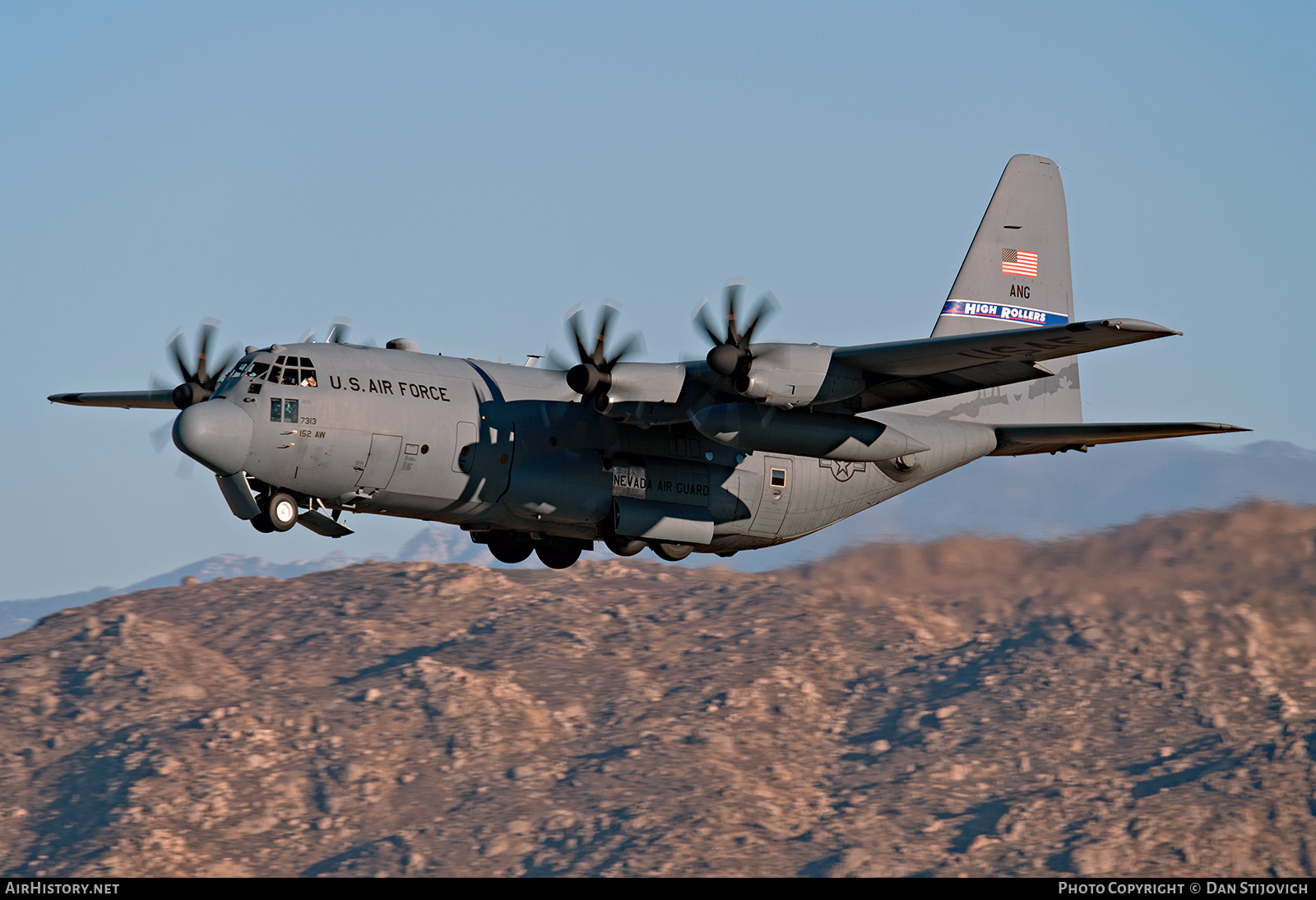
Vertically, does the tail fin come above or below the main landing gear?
above

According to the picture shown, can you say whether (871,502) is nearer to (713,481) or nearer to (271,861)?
(713,481)

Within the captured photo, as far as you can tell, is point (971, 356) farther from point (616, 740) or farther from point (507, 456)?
point (616, 740)

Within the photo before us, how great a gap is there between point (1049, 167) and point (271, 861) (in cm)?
6739

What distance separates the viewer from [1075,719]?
84.5 metres

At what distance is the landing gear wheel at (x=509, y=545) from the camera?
73.0ft

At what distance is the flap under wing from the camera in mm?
17062

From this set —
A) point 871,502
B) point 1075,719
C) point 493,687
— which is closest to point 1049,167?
point 871,502

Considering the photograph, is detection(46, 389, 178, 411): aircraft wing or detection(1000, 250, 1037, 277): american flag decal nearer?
detection(46, 389, 178, 411): aircraft wing

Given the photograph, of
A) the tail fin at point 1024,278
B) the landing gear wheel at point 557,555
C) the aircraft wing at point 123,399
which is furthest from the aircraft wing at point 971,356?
the aircraft wing at point 123,399

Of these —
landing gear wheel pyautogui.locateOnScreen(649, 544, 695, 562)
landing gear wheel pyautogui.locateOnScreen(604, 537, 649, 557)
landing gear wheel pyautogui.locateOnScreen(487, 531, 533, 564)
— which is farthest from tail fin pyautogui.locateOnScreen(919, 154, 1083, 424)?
landing gear wheel pyautogui.locateOnScreen(487, 531, 533, 564)

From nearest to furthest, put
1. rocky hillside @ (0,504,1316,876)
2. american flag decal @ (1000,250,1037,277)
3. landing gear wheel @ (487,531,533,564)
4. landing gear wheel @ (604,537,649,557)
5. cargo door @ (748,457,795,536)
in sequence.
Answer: landing gear wheel @ (604,537,649,557)
landing gear wheel @ (487,531,533,564)
cargo door @ (748,457,795,536)
american flag decal @ (1000,250,1037,277)
rocky hillside @ (0,504,1316,876)

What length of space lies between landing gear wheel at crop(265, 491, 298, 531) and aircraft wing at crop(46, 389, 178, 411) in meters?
4.77

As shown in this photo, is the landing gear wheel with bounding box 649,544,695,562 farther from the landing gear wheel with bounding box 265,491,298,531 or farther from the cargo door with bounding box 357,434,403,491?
the landing gear wheel with bounding box 265,491,298,531

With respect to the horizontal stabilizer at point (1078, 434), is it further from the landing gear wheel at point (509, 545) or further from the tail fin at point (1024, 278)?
the landing gear wheel at point (509, 545)
